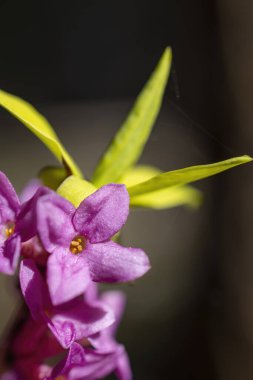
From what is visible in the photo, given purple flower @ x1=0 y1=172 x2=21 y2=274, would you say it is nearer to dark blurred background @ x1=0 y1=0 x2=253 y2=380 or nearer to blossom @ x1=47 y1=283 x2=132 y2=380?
blossom @ x1=47 y1=283 x2=132 y2=380

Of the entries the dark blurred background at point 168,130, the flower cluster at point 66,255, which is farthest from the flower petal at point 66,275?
the dark blurred background at point 168,130

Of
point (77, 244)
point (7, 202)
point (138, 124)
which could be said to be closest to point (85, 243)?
point (77, 244)

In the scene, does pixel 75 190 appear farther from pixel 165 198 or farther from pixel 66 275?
pixel 165 198

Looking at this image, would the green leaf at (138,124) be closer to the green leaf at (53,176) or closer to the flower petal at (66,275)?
the green leaf at (53,176)

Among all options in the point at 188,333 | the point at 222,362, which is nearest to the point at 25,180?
the point at 188,333

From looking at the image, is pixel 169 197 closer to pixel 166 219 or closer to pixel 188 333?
pixel 188 333

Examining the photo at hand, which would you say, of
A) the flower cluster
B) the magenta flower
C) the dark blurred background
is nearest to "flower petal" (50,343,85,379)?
the flower cluster
